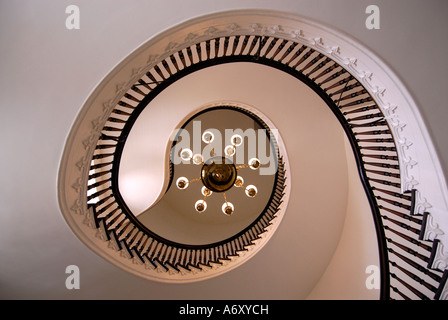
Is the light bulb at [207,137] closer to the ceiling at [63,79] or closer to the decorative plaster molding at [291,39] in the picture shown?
the decorative plaster molding at [291,39]

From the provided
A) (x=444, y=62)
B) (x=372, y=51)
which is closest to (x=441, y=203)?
(x=444, y=62)

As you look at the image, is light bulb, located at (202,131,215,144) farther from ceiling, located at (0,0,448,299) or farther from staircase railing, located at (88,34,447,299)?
ceiling, located at (0,0,448,299)

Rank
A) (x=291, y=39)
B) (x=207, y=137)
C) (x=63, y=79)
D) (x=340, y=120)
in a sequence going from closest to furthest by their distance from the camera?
(x=63, y=79)
(x=291, y=39)
(x=340, y=120)
(x=207, y=137)

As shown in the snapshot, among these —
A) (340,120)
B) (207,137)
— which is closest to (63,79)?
(340,120)

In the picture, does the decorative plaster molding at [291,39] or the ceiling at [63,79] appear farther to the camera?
the decorative plaster molding at [291,39]

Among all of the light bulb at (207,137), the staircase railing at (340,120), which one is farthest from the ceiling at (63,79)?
the light bulb at (207,137)

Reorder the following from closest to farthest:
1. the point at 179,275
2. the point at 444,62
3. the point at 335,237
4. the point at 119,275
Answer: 1. the point at 444,62
2. the point at 119,275
3. the point at 179,275
4. the point at 335,237

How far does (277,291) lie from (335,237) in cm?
180

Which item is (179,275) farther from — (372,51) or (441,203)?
(372,51)

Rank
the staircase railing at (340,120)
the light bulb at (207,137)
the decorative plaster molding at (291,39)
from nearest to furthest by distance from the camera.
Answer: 1. the decorative plaster molding at (291,39)
2. the staircase railing at (340,120)
3. the light bulb at (207,137)

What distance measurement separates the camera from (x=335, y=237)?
567 centimetres

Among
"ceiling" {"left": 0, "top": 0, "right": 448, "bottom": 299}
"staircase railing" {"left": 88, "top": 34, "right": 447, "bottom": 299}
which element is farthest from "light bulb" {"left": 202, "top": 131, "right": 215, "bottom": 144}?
"ceiling" {"left": 0, "top": 0, "right": 448, "bottom": 299}

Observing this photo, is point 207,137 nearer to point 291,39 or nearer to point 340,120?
point 340,120

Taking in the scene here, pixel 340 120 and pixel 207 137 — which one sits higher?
pixel 207 137
